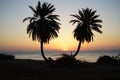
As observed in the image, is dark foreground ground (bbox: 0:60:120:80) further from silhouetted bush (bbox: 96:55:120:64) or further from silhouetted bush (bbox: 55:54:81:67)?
silhouetted bush (bbox: 96:55:120:64)

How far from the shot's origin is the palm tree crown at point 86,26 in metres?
42.6

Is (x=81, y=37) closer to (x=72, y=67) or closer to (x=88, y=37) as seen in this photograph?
(x=88, y=37)

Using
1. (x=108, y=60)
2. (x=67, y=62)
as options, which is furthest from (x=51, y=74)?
(x=108, y=60)

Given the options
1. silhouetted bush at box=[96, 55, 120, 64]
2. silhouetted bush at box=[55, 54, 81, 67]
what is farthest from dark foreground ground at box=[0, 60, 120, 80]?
silhouetted bush at box=[96, 55, 120, 64]

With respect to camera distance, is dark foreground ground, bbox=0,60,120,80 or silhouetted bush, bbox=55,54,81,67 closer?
dark foreground ground, bbox=0,60,120,80

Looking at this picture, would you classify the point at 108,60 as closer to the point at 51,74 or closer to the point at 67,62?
the point at 67,62

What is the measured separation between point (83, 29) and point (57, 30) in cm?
531

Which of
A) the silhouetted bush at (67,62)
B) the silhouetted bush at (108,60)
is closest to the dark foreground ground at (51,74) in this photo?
the silhouetted bush at (67,62)

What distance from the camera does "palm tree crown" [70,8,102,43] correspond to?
42625 millimetres

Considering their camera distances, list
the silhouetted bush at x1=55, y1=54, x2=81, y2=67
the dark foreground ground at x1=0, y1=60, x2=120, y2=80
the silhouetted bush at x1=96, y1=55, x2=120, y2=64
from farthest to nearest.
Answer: the silhouetted bush at x1=96, y1=55, x2=120, y2=64, the silhouetted bush at x1=55, y1=54, x2=81, y2=67, the dark foreground ground at x1=0, y1=60, x2=120, y2=80

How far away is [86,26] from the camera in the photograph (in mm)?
42844

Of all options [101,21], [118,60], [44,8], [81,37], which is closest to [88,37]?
[81,37]

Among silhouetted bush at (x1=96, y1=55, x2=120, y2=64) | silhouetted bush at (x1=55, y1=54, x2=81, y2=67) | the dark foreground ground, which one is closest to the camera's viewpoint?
the dark foreground ground

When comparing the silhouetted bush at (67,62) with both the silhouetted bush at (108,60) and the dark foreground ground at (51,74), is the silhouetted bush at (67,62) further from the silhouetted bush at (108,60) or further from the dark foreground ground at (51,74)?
the silhouetted bush at (108,60)
